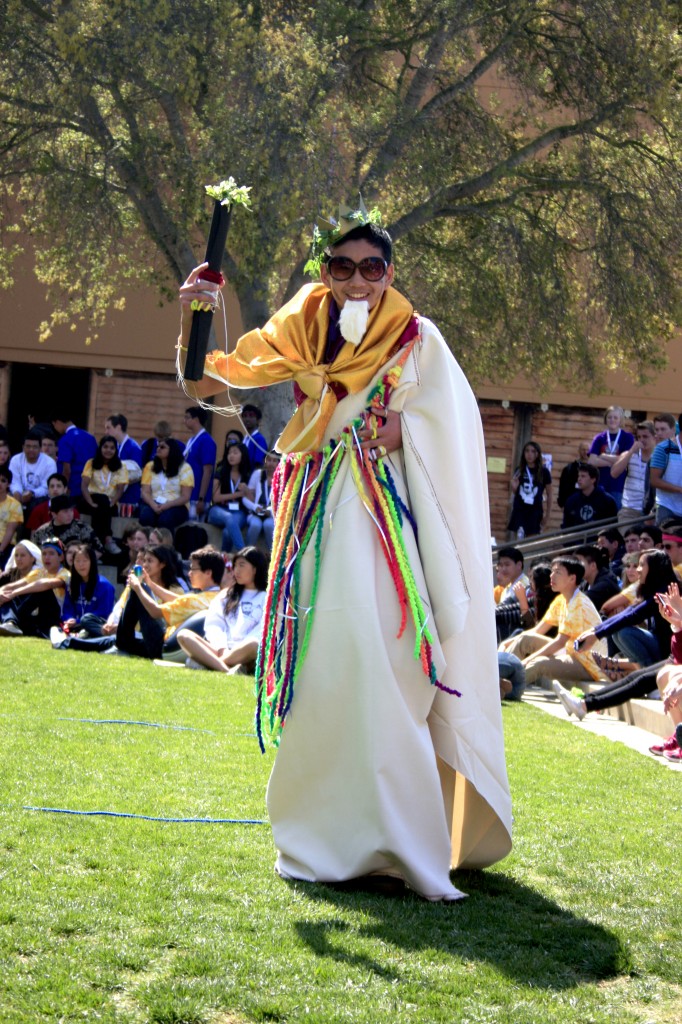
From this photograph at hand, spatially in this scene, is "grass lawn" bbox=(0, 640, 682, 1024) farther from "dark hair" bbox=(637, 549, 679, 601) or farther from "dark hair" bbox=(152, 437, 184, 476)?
"dark hair" bbox=(152, 437, 184, 476)

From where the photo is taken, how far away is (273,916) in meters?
4.18

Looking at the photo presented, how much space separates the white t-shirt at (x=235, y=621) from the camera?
11586mm

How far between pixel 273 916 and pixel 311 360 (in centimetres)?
208

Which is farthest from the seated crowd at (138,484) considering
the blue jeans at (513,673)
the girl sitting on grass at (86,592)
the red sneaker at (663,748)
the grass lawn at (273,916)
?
the grass lawn at (273,916)

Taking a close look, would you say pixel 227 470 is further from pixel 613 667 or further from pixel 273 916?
pixel 273 916

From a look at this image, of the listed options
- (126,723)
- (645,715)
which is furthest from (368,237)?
(645,715)

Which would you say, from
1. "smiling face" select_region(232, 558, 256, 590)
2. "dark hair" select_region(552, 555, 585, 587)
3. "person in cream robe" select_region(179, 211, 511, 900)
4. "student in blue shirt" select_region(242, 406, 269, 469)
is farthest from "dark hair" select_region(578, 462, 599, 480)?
"person in cream robe" select_region(179, 211, 511, 900)

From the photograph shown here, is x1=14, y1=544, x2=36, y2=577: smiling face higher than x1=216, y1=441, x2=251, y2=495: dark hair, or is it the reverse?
x1=216, y1=441, x2=251, y2=495: dark hair

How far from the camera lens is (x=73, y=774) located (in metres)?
6.21

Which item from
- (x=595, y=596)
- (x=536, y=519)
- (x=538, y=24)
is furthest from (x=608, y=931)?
(x=538, y=24)

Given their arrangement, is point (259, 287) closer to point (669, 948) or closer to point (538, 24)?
point (538, 24)

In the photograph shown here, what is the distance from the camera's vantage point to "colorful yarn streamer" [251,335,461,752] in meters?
4.86

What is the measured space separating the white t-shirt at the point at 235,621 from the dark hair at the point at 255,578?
0.04 meters

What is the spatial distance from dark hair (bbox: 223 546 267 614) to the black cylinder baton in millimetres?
6294
